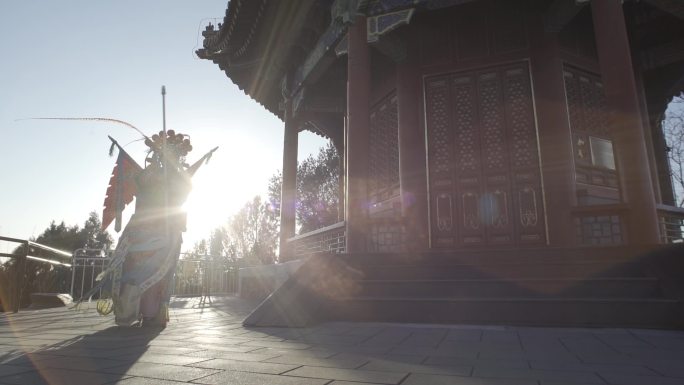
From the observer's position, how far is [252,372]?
2205 millimetres

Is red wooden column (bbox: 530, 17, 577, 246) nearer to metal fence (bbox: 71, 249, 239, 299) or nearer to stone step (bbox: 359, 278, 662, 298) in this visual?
stone step (bbox: 359, 278, 662, 298)

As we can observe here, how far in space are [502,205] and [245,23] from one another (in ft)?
22.9

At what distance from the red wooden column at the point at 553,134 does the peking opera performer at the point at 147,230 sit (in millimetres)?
6001

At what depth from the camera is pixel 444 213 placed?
8.04m

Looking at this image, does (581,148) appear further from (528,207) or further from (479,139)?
(479,139)

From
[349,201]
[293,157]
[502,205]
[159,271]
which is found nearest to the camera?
[159,271]

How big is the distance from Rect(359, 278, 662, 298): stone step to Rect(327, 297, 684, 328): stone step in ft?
0.86

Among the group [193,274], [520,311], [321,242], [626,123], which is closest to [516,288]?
[520,311]

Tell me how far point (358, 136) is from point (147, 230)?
3873 mm

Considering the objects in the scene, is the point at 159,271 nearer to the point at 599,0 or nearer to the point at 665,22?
the point at 599,0

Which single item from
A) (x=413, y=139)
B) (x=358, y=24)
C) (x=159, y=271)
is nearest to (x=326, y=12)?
(x=358, y=24)

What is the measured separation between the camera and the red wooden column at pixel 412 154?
8078mm

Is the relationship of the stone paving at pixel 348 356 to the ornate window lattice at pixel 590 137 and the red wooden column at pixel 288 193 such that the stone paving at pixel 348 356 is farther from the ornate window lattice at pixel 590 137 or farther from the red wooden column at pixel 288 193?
the red wooden column at pixel 288 193

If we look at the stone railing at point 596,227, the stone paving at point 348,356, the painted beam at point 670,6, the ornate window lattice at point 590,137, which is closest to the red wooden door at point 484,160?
the stone railing at point 596,227
